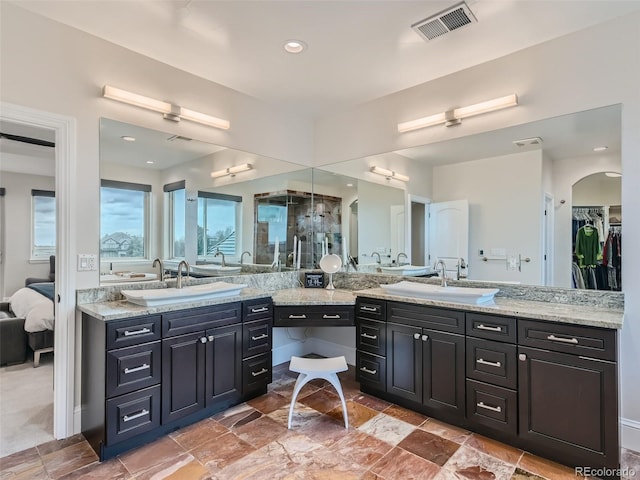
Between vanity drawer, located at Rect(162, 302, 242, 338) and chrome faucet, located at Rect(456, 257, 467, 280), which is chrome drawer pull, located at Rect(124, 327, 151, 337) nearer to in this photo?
vanity drawer, located at Rect(162, 302, 242, 338)

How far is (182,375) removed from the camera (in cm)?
230

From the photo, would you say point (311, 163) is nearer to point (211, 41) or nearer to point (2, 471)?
point (211, 41)

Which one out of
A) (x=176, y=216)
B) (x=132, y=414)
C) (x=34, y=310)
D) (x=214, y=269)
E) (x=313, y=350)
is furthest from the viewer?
(x=313, y=350)

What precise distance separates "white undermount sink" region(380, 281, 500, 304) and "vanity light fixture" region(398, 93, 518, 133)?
1.39m

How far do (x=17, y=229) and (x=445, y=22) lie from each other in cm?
697

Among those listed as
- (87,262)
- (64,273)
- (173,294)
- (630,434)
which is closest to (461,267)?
(630,434)

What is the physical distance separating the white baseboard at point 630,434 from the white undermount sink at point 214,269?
3071mm

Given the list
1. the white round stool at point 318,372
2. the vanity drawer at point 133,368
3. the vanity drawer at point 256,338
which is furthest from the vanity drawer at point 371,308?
the vanity drawer at point 133,368

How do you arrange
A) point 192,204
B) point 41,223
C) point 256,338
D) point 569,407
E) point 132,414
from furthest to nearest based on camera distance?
point 41,223
point 192,204
point 256,338
point 132,414
point 569,407

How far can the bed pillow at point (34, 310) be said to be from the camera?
3494 millimetres

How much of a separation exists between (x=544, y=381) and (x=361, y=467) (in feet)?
3.91

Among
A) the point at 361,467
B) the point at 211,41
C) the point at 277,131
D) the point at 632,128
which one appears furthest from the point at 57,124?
the point at 632,128

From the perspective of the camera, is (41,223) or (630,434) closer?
(630,434)

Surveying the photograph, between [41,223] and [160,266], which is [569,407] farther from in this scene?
[41,223]
